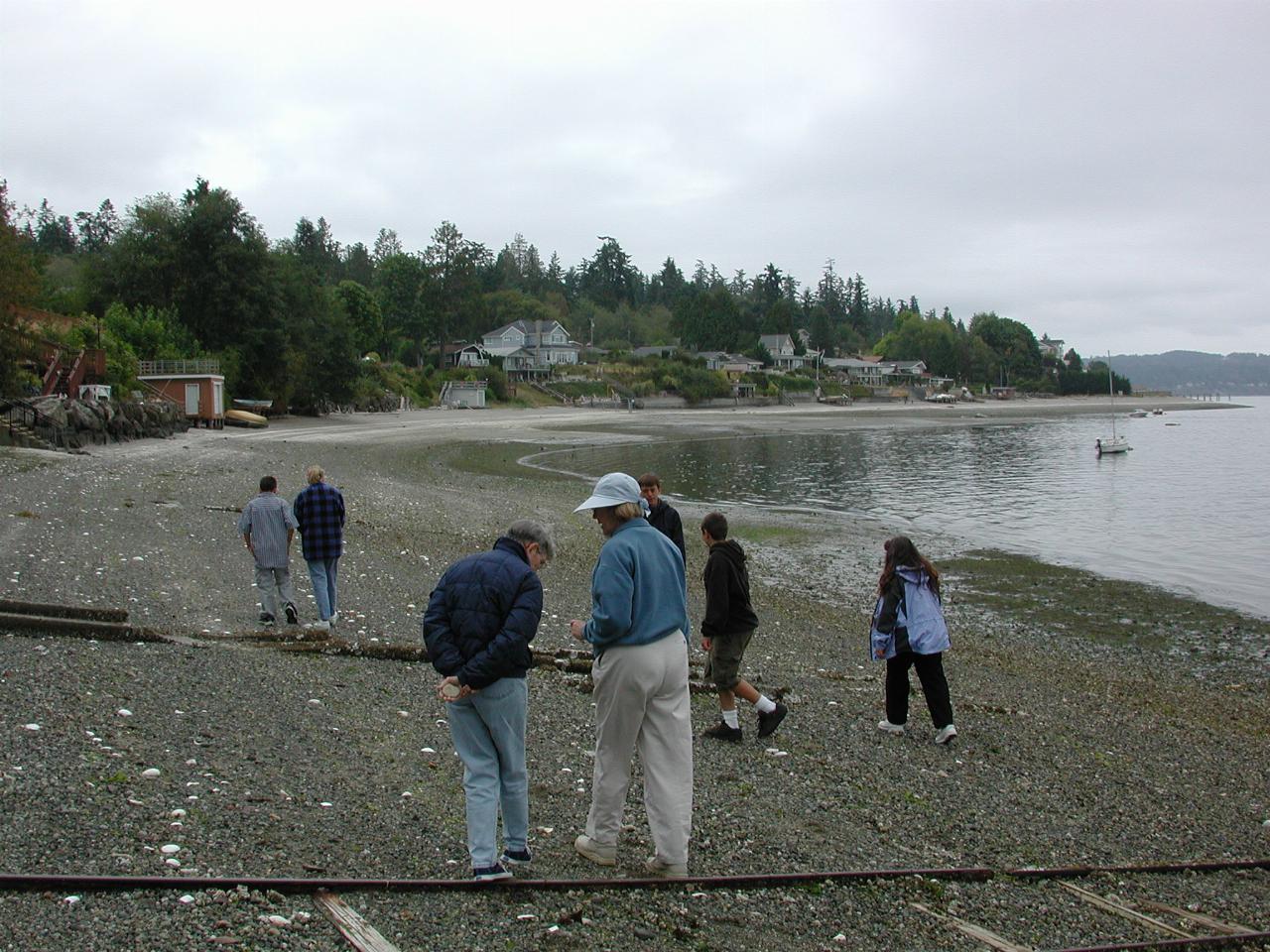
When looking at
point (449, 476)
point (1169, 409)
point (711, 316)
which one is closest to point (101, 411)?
point (449, 476)

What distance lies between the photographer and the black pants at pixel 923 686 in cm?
882

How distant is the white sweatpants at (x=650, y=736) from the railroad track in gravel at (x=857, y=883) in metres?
0.30

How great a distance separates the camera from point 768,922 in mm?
5328

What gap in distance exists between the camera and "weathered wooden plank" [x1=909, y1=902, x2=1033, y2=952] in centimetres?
534

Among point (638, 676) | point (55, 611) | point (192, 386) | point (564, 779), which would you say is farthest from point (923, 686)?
point (192, 386)

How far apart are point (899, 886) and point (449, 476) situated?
31784 millimetres

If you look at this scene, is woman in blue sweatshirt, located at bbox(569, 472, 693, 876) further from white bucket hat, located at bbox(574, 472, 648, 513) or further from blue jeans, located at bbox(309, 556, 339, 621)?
blue jeans, located at bbox(309, 556, 339, 621)

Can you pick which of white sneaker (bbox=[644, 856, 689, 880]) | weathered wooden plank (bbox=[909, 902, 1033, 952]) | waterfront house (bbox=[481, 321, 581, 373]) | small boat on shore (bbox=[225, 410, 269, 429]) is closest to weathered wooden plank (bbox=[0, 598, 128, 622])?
white sneaker (bbox=[644, 856, 689, 880])

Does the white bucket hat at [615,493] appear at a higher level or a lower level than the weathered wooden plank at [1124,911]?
higher

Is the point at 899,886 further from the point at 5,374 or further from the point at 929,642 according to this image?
the point at 5,374

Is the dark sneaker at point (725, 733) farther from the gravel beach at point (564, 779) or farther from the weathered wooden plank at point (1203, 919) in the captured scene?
the weathered wooden plank at point (1203, 919)

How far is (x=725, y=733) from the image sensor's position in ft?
27.7

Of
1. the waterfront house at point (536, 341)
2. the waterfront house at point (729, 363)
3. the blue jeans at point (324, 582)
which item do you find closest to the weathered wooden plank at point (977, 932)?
the blue jeans at point (324, 582)

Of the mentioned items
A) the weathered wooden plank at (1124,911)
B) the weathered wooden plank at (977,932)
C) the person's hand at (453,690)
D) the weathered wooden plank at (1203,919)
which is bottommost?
the weathered wooden plank at (1203,919)
